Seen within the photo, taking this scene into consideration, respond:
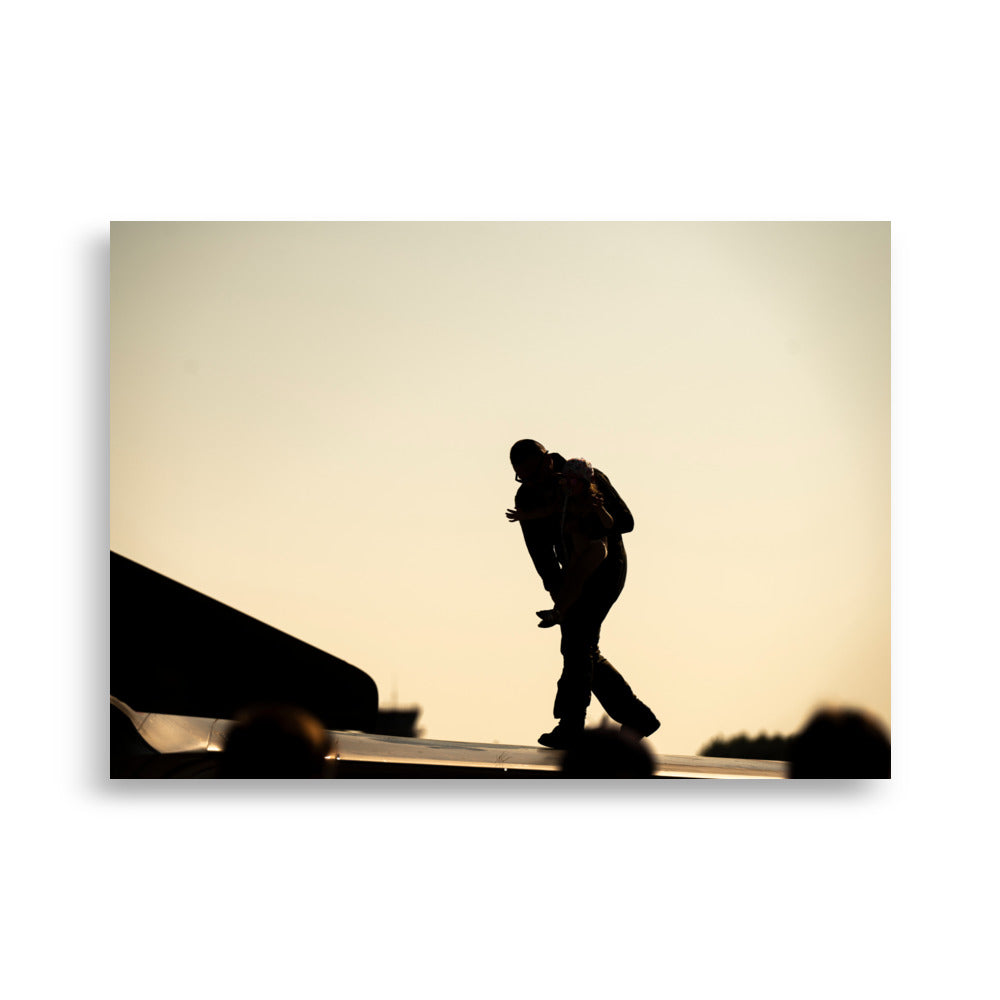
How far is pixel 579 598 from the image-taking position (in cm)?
384

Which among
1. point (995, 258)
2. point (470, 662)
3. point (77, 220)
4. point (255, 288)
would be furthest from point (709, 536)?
point (77, 220)

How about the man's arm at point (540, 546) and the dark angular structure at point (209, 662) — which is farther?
the man's arm at point (540, 546)

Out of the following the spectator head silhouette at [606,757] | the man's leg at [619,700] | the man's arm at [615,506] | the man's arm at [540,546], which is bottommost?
the spectator head silhouette at [606,757]

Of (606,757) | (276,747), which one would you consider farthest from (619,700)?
(276,747)

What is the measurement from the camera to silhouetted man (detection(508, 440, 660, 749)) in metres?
3.82

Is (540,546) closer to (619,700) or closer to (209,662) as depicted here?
(619,700)

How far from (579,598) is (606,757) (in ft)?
1.63

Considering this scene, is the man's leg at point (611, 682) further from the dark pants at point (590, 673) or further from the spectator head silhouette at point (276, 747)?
the spectator head silhouette at point (276, 747)

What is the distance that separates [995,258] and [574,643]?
5.89 ft

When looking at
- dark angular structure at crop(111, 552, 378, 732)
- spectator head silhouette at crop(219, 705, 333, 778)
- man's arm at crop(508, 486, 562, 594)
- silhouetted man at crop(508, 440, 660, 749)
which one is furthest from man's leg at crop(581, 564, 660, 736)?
spectator head silhouette at crop(219, 705, 333, 778)

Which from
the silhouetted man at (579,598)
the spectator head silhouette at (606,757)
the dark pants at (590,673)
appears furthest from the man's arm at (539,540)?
the spectator head silhouette at (606,757)

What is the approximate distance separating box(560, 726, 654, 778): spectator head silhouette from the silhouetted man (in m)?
0.03

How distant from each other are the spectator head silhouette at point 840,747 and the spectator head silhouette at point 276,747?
146 cm

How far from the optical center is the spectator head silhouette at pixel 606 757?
3787 mm
